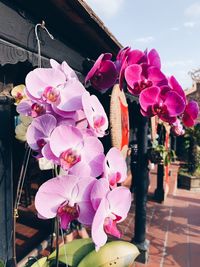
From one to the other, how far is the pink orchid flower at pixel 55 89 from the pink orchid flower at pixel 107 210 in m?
0.27

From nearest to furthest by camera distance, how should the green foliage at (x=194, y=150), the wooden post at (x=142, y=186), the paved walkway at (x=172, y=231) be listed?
1. the wooden post at (x=142, y=186)
2. the paved walkway at (x=172, y=231)
3. the green foliage at (x=194, y=150)

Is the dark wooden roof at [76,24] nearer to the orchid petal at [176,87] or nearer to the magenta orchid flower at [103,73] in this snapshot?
the magenta orchid flower at [103,73]

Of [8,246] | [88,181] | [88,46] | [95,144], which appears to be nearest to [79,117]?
[95,144]

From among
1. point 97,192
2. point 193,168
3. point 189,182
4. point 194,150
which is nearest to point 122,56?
point 97,192

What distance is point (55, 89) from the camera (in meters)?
0.92

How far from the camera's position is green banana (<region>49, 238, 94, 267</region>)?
1.46 m

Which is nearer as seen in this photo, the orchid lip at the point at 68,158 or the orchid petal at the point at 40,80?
the orchid lip at the point at 68,158

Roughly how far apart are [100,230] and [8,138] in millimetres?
962

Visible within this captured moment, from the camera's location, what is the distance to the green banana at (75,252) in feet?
4.81

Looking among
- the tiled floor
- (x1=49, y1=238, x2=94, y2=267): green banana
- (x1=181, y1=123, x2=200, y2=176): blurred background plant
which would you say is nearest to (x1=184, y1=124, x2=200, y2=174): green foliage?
(x1=181, y1=123, x2=200, y2=176): blurred background plant

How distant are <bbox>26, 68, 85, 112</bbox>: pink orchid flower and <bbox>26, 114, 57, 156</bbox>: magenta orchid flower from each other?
0.16 feet

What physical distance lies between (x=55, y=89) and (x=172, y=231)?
521cm

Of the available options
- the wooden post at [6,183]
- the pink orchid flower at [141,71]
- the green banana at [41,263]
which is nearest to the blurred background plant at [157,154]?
the wooden post at [6,183]

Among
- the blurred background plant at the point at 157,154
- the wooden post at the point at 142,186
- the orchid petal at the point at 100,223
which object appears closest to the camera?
the orchid petal at the point at 100,223
